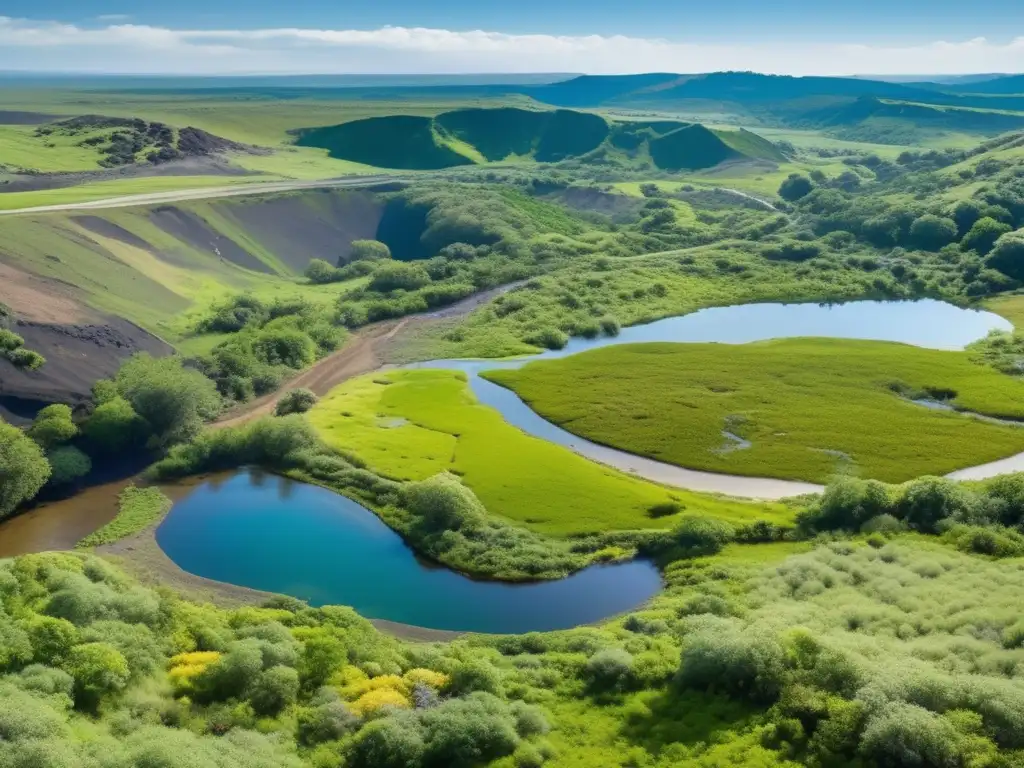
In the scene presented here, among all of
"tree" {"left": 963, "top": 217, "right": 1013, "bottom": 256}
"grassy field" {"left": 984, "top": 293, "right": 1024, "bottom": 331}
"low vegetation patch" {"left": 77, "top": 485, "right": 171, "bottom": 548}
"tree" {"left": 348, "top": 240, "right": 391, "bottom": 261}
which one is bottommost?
"low vegetation patch" {"left": 77, "top": 485, "right": 171, "bottom": 548}

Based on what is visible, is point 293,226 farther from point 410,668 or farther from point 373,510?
point 410,668

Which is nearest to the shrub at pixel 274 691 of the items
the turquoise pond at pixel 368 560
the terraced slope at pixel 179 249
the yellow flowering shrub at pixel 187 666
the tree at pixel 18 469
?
the yellow flowering shrub at pixel 187 666

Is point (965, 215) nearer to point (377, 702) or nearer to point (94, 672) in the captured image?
point (377, 702)

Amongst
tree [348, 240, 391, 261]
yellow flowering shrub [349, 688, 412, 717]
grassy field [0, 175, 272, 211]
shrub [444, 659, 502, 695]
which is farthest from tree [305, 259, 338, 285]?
yellow flowering shrub [349, 688, 412, 717]

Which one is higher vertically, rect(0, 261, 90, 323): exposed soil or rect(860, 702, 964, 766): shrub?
rect(0, 261, 90, 323): exposed soil

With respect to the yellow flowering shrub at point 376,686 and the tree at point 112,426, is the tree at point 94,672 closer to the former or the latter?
the yellow flowering shrub at point 376,686

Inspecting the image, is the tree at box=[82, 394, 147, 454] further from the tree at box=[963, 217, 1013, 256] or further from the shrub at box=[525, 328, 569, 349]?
the tree at box=[963, 217, 1013, 256]
